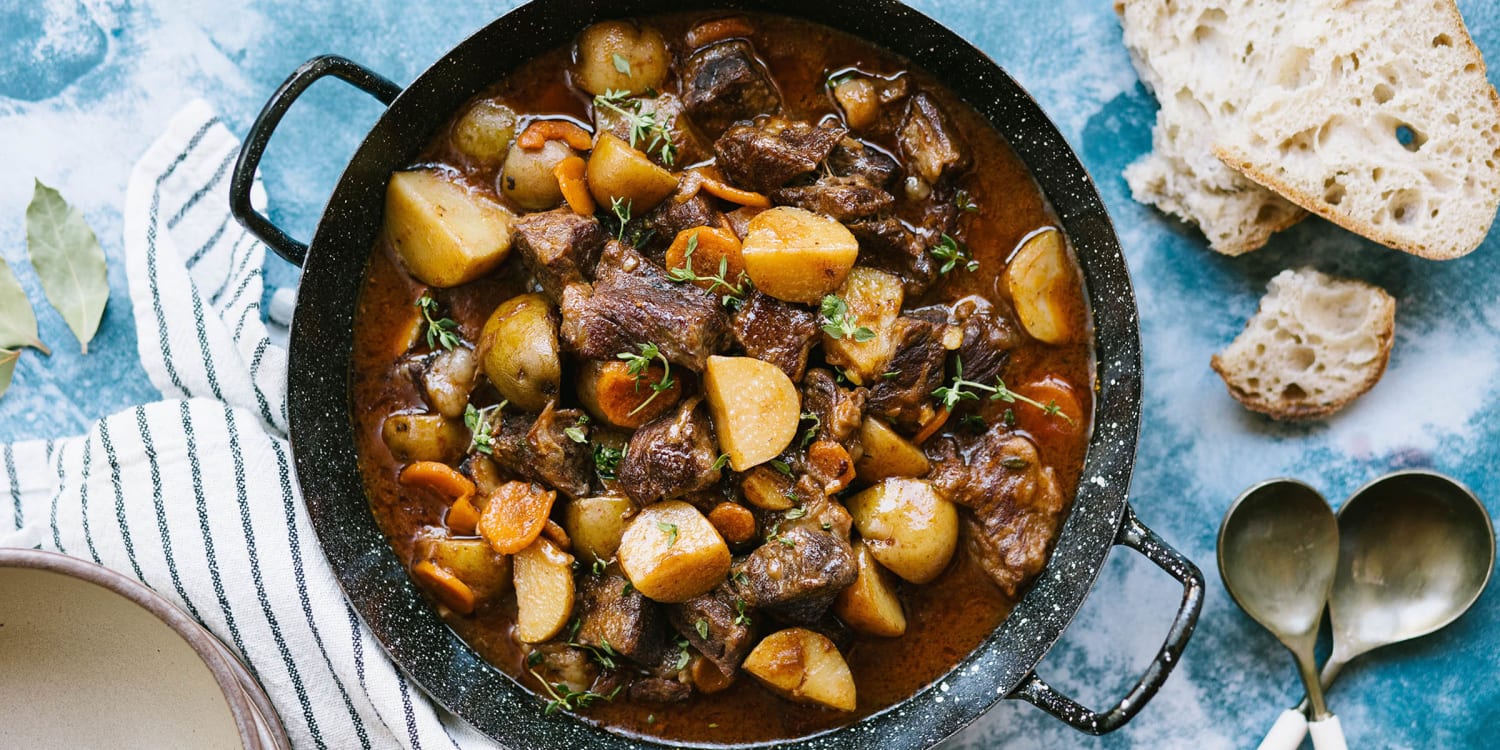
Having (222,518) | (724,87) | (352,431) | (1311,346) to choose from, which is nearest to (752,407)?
(724,87)

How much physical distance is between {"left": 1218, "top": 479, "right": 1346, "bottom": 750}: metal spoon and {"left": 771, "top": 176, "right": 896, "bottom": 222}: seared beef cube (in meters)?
1.34

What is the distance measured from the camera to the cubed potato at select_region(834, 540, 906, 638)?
2.69 m

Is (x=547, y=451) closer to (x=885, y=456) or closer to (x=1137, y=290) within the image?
(x=885, y=456)

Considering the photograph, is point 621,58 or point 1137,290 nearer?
point 621,58

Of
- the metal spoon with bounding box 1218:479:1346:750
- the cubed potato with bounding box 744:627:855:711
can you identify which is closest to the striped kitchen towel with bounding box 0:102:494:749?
the cubed potato with bounding box 744:627:855:711

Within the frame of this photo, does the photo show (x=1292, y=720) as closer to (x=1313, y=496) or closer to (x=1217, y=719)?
(x=1217, y=719)

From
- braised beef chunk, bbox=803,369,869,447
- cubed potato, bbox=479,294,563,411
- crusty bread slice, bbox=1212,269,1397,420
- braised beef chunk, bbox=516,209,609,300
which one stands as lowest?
crusty bread slice, bbox=1212,269,1397,420

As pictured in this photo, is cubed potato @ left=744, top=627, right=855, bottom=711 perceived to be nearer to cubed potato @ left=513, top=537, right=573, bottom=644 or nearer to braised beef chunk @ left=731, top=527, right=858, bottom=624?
braised beef chunk @ left=731, top=527, right=858, bottom=624

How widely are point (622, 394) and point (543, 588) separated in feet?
1.69

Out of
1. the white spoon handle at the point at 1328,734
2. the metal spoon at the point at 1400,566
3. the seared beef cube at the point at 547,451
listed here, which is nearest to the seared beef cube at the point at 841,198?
the seared beef cube at the point at 547,451

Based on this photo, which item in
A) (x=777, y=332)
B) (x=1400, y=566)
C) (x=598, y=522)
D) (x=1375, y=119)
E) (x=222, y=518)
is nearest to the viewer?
(x=777, y=332)

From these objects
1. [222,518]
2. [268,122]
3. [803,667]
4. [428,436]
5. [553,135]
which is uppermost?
[268,122]

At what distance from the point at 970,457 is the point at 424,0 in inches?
77.0

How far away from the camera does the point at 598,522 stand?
272 cm
